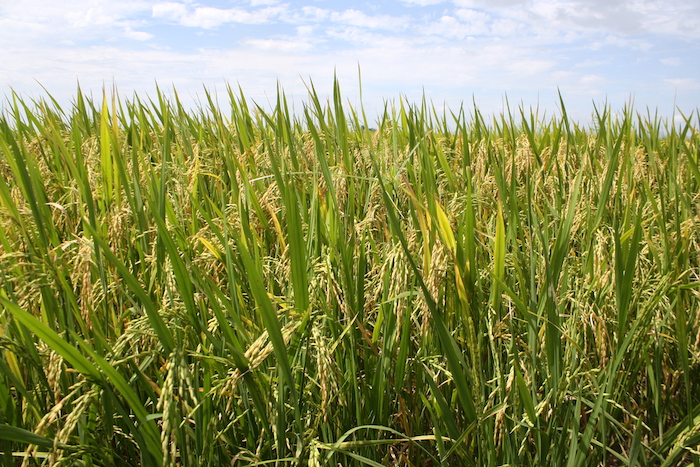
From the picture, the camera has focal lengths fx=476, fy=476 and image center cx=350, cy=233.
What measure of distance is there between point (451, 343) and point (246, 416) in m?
0.55

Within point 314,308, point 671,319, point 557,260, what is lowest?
point 671,319

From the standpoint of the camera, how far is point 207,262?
1.40 meters

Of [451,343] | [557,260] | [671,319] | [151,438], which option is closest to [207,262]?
[151,438]

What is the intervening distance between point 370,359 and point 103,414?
0.64 metres

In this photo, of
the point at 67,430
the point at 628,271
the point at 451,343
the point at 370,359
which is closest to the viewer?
the point at 67,430

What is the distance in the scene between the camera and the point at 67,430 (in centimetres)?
81

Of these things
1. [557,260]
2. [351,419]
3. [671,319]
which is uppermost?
[557,260]

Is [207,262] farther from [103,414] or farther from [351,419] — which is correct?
[351,419]

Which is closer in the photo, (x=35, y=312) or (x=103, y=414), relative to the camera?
(x=103, y=414)

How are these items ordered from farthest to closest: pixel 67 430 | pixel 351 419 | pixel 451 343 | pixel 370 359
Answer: pixel 370 359 → pixel 351 419 → pixel 451 343 → pixel 67 430

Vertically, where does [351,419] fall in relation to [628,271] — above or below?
below

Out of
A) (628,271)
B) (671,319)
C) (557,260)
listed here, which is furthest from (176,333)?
(671,319)

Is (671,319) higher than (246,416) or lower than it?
higher

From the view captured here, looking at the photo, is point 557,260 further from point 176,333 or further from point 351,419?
point 176,333
